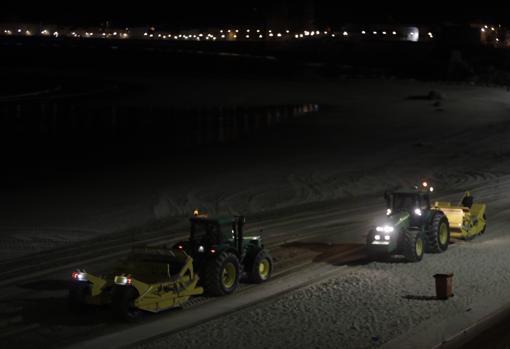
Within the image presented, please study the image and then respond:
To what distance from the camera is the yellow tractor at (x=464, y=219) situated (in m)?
19.8

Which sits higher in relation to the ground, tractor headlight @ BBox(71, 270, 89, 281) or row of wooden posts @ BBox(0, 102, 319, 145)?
tractor headlight @ BBox(71, 270, 89, 281)

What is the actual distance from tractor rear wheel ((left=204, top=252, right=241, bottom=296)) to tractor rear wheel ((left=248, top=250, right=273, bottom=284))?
2.10 ft

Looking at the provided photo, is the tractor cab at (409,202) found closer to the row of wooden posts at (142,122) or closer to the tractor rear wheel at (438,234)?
the tractor rear wheel at (438,234)

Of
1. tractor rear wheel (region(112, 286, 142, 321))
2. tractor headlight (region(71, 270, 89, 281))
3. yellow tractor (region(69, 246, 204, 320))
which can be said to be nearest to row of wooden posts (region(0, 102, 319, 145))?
yellow tractor (region(69, 246, 204, 320))

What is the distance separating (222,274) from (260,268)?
1377mm

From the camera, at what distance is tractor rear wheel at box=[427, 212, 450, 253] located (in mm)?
18297

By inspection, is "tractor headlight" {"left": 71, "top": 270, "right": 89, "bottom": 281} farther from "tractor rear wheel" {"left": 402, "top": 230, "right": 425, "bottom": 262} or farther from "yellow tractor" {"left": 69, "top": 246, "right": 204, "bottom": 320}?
"tractor rear wheel" {"left": 402, "top": 230, "right": 425, "bottom": 262}

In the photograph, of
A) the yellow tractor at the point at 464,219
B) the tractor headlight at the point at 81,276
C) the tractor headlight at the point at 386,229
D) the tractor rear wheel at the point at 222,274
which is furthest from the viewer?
the yellow tractor at the point at 464,219

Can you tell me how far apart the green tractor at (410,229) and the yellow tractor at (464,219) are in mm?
881

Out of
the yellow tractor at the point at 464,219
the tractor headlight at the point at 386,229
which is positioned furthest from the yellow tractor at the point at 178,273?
the yellow tractor at the point at 464,219

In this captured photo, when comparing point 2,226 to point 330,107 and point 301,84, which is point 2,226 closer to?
point 330,107

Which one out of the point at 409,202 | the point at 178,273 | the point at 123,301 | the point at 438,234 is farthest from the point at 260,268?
the point at 438,234

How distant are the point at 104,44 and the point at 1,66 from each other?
27453 millimetres

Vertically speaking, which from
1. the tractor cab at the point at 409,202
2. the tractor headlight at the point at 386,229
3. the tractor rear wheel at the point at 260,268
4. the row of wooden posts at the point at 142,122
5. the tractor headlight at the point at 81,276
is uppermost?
the tractor cab at the point at 409,202
